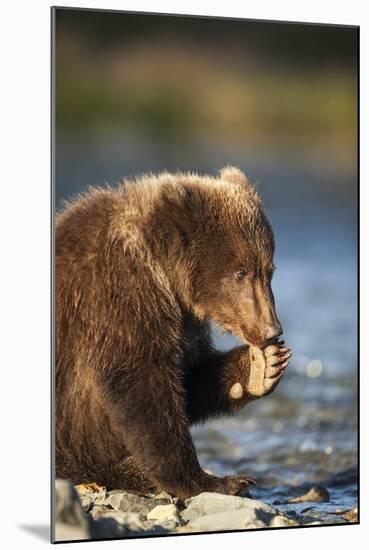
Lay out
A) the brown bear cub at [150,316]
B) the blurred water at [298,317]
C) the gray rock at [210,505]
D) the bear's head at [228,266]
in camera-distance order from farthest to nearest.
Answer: the blurred water at [298,317] < the bear's head at [228,266] < the gray rock at [210,505] < the brown bear cub at [150,316]

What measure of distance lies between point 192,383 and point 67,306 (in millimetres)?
1101

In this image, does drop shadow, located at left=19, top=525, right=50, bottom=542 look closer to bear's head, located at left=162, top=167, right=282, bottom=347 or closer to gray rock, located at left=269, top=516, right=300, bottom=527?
gray rock, located at left=269, top=516, right=300, bottom=527

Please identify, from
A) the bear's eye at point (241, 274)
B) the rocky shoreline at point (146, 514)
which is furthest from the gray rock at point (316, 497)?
the bear's eye at point (241, 274)

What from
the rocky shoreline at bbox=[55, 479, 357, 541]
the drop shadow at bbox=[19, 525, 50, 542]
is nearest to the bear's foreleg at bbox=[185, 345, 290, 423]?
the rocky shoreline at bbox=[55, 479, 357, 541]

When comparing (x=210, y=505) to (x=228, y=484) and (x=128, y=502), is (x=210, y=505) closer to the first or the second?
(x=228, y=484)

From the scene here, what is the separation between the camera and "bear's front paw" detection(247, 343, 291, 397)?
9453mm

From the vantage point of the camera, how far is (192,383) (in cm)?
991

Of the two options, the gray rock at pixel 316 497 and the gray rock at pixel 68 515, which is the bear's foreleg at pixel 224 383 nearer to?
the gray rock at pixel 316 497

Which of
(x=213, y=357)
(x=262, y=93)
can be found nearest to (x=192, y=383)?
(x=213, y=357)

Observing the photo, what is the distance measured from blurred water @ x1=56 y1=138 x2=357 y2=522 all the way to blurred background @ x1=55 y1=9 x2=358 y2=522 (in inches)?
1.0

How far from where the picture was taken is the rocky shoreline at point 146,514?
896 cm

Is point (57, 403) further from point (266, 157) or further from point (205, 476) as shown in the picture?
point (266, 157)

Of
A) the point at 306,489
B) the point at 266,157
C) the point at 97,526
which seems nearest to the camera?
the point at 97,526

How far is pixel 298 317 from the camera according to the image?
17.4 m
